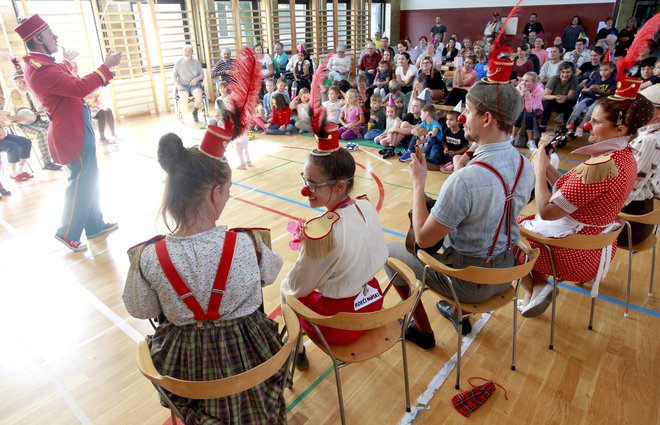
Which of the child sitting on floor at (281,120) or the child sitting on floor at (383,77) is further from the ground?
the child sitting on floor at (383,77)

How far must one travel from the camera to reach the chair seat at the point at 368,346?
1.81m

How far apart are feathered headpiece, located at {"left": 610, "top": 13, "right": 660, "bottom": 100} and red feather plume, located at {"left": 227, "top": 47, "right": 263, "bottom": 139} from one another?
190cm

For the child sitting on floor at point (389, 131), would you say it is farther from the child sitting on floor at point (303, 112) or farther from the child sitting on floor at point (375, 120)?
the child sitting on floor at point (303, 112)

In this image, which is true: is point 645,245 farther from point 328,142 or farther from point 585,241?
point 328,142

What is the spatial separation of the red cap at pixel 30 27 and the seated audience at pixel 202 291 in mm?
2616

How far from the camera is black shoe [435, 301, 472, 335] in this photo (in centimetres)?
263

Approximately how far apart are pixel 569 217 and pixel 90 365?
2.88m

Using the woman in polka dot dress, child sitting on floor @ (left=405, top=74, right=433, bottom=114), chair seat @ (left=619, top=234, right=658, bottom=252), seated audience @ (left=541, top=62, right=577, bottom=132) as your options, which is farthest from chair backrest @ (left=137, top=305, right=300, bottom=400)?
seated audience @ (left=541, top=62, right=577, bottom=132)

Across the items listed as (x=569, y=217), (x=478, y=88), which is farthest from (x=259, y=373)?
(x=569, y=217)

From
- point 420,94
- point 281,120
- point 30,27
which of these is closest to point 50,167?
point 30,27

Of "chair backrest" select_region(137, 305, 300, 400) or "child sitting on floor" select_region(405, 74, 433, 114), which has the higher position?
"child sitting on floor" select_region(405, 74, 433, 114)

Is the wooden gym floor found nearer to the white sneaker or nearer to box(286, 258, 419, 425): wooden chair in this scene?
box(286, 258, 419, 425): wooden chair

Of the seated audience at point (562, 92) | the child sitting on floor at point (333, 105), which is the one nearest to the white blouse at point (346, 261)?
the child sitting on floor at point (333, 105)

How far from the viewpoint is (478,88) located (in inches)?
77.1
